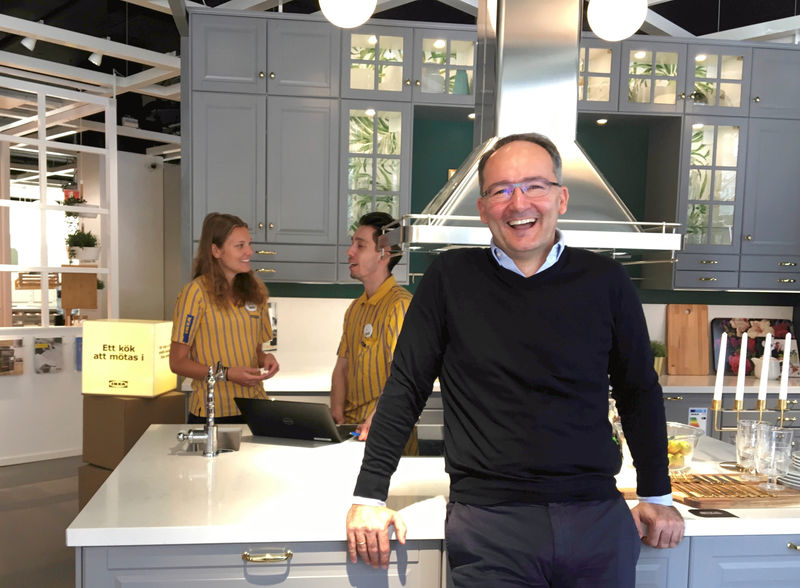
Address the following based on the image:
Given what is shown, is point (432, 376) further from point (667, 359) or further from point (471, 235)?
point (667, 359)

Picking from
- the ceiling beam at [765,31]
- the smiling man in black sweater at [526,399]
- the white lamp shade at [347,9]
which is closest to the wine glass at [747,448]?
the smiling man in black sweater at [526,399]

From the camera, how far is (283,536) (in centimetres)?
159

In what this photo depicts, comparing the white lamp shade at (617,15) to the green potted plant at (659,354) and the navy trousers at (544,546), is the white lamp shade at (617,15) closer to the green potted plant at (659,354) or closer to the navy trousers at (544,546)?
the navy trousers at (544,546)

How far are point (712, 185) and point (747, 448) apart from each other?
268cm

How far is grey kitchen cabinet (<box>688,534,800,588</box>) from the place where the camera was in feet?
5.67

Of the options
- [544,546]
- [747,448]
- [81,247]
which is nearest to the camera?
[544,546]

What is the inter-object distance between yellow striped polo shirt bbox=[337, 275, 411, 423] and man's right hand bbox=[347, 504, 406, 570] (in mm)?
973

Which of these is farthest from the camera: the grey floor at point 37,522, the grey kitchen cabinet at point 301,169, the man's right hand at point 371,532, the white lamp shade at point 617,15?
the grey kitchen cabinet at point 301,169

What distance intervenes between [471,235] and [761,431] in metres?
1.00

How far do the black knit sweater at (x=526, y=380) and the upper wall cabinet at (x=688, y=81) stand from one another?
10.3 feet

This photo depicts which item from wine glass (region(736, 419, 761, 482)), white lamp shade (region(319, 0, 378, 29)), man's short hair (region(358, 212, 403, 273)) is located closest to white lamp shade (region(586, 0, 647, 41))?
white lamp shade (region(319, 0, 378, 29))

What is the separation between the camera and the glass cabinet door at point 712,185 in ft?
14.1

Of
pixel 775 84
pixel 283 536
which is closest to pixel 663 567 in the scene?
pixel 283 536

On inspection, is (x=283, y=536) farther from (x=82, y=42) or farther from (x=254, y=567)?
(x=82, y=42)
